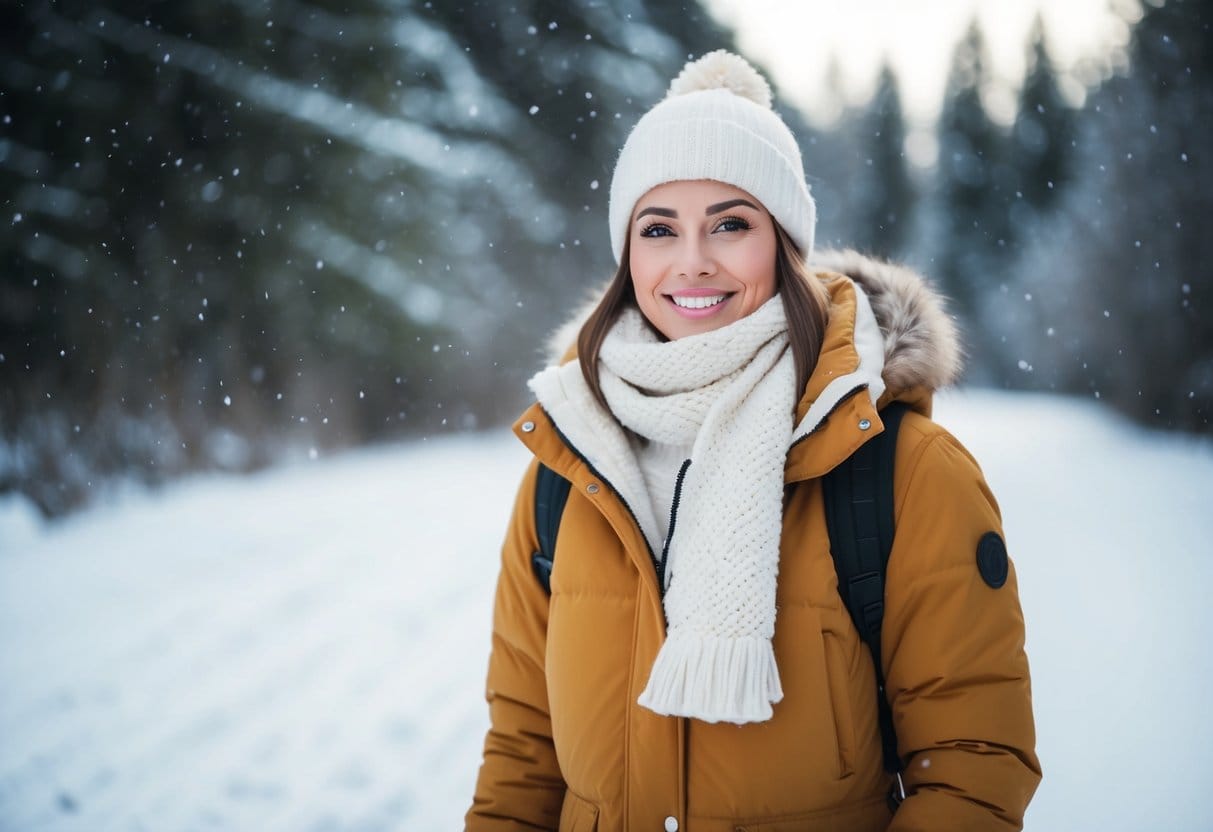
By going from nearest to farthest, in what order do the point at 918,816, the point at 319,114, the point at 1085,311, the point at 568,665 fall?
the point at 918,816, the point at 568,665, the point at 319,114, the point at 1085,311

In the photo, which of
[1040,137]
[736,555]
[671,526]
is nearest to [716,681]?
[736,555]

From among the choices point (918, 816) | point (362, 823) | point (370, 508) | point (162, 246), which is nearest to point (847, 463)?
point (918, 816)

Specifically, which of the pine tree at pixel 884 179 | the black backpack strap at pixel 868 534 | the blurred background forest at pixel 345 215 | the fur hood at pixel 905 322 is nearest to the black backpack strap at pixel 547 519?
the fur hood at pixel 905 322

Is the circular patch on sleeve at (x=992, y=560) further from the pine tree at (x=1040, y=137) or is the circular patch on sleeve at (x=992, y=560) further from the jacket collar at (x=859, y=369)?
the pine tree at (x=1040, y=137)

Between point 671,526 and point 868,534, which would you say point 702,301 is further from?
point 868,534

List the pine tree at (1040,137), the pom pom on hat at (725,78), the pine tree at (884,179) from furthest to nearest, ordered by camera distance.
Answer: the pine tree at (884,179) → the pine tree at (1040,137) → the pom pom on hat at (725,78)

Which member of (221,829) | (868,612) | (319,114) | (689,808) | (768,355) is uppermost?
(319,114)

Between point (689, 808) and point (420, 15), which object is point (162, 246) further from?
point (689, 808)

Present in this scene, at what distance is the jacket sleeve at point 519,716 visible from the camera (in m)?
1.64

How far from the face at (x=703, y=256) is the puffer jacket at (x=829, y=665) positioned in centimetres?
22

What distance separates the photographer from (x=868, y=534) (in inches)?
53.0

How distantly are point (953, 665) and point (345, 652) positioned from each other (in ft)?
13.2

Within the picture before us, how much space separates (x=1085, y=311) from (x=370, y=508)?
36.0 feet

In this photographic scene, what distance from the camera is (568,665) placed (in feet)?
4.92
